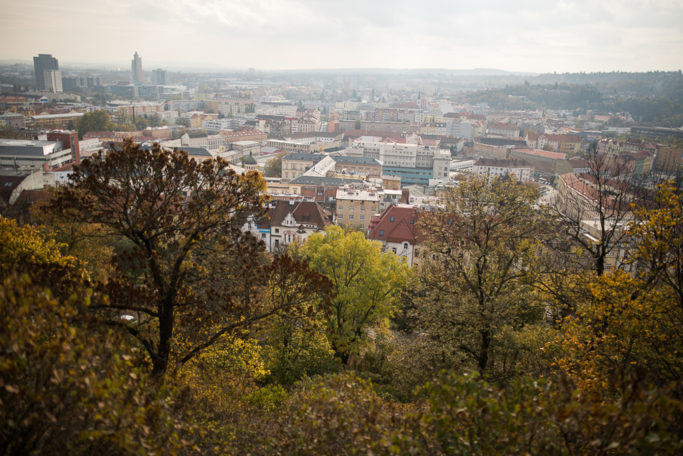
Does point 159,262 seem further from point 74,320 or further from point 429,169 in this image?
point 429,169

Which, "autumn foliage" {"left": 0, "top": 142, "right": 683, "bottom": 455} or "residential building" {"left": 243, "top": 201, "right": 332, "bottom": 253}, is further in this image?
"residential building" {"left": 243, "top": 201, "right": 332, "bottom": 253}

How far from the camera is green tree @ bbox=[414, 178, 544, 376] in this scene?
12.7 metres

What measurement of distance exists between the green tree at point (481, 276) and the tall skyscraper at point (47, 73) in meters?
85.8

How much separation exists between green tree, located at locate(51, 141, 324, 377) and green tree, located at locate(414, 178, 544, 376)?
17.0 feet

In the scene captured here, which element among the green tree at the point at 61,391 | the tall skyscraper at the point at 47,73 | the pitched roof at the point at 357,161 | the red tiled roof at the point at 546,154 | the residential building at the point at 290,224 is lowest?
the residential building at the point at 290,224

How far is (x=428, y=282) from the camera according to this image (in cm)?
1396

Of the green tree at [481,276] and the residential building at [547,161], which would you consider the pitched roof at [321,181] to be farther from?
the residential building at [547,161]

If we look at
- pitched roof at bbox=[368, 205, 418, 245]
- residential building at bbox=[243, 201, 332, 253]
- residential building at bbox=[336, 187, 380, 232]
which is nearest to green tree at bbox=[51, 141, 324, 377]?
pitched roof at bbox=[368, 205, 418, 245]

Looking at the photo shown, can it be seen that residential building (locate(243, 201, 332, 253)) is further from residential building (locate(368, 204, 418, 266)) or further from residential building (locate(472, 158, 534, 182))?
residential building (locate(472, 158, 534, 182))

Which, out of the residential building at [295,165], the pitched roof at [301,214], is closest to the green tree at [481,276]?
the pitched roof at [301,214]

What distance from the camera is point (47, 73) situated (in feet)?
310

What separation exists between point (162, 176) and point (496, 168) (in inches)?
3241

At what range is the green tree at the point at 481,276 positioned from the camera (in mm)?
12680

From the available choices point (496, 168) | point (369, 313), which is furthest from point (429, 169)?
point (369, 313)
